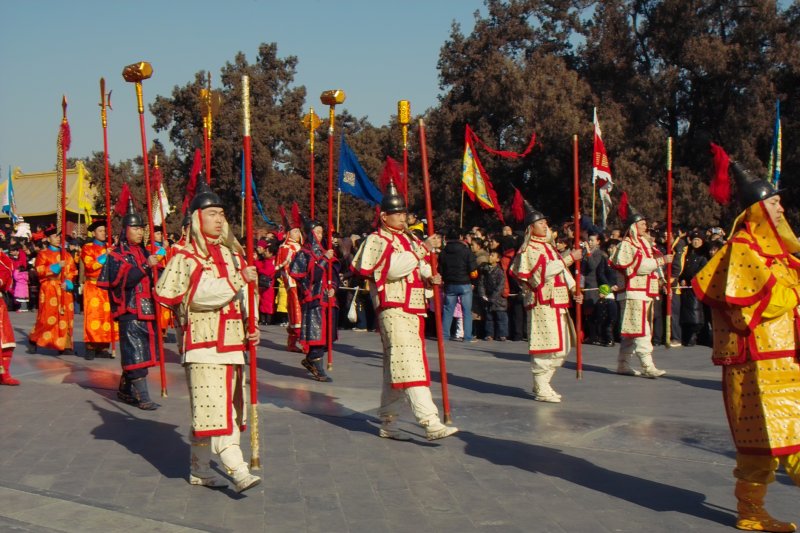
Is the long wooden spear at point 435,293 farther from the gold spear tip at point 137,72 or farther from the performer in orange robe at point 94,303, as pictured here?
the performer in orange robe at point 94,303

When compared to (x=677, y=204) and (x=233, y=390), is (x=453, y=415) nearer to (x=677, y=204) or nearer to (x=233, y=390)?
(x=233, y=390)

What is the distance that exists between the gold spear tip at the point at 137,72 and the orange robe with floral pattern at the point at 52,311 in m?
4.41

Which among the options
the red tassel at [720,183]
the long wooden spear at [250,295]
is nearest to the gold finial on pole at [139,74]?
the long wooden spear at [250,295]

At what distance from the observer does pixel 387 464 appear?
7336 millimetres

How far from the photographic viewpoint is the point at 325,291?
1245cm

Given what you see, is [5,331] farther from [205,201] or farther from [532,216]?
[532,216]

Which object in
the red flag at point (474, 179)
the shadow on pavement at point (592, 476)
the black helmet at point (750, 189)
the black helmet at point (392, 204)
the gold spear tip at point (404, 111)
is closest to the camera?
the black helmet at point (750, 189)

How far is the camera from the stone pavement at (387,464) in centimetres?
590

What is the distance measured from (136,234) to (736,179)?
6861mm

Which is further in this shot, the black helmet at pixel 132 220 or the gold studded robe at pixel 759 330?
the black helmet at pixel 132 220

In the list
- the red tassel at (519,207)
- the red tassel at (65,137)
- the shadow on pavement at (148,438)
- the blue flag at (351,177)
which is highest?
the red tassel at (65,137)

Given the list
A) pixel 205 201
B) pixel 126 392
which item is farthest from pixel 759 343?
pixel 126 392

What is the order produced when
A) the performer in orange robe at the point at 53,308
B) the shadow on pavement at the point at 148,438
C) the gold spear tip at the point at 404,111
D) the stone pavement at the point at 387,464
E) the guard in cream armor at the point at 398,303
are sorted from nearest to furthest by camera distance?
the stone pavement at the point at 387,464
the shadow on pavement at the point at 148,438
the guard in cream armor at the point at 398,303
the gold spear tip at the point at 404,111
the performer in orange robe at the point at 53,308

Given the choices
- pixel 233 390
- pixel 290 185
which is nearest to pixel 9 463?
pixel 233 390
